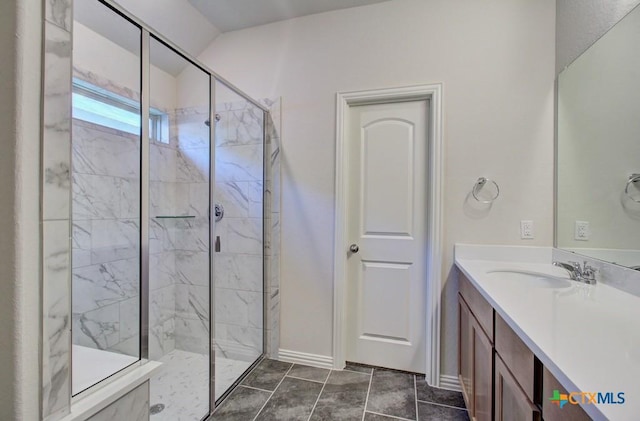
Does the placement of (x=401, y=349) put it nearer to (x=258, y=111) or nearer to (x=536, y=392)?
(x=536, y=392)

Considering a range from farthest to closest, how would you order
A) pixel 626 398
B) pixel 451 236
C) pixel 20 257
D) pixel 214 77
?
pixel 451 236 < pixel 214 77 < pixel 20 257 < pixel 626 398

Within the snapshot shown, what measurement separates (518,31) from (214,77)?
1960mm

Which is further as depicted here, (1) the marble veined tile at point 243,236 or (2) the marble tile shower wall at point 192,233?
(1) the marble veined tile at point 243,236

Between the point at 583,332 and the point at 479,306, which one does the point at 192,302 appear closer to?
→ the point at 479,306

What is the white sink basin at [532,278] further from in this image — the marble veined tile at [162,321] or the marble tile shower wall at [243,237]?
the marble veined tile at [162,321]

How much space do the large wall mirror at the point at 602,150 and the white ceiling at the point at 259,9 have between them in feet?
4.47

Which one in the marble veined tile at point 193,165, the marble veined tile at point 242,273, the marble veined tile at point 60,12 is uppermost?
the marble veined tile at point 60,12

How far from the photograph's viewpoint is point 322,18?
7.02ft

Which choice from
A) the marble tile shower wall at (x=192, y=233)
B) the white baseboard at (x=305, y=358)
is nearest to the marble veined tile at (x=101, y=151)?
the marble tile shower wall at (x=192, y=233)

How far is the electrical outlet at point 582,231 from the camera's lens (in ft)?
4.89

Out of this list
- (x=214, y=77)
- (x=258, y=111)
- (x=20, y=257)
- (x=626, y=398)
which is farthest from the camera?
(x=258, y=111)

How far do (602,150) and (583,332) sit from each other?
3.58ft

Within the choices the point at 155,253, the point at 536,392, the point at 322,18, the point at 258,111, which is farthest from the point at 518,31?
the point at 155,253

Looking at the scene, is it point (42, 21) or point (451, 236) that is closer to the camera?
point (42, 21)
